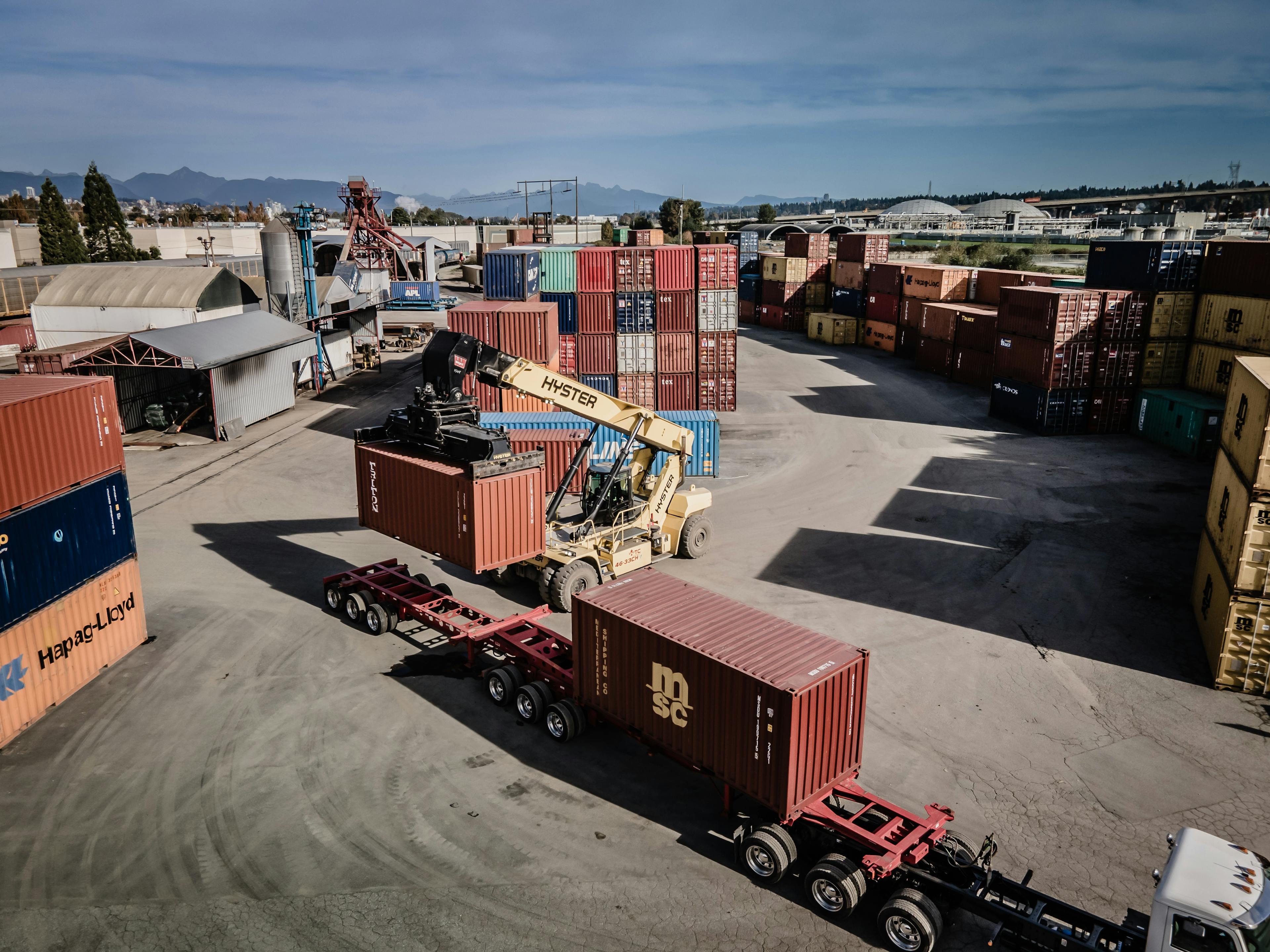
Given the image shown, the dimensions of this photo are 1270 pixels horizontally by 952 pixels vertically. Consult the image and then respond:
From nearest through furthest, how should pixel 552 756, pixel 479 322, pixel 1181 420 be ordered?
1. pixel 552 756
2. pixel 479 322
3. pixel 1181 420

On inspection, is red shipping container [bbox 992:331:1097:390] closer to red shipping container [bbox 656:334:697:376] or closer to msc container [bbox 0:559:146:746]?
red shipping container [bbox 656:334:697:376]

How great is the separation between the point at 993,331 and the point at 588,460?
96.3 ft

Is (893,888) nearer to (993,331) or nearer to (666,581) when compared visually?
(666,581)

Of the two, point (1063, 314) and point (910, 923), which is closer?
point (910, 923)

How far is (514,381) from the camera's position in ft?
63.3

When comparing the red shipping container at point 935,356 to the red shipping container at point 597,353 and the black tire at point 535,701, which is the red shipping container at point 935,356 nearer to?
the red shipping container at point 597,353

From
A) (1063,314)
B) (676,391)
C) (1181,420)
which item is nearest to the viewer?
(1181,420)

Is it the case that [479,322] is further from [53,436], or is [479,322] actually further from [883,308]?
[883,308]

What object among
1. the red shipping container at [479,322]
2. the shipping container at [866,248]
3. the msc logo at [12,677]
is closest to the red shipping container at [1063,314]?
the red shipping container at [479,322]

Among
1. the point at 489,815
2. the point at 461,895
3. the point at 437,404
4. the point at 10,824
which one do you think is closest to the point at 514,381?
the point at 437,404

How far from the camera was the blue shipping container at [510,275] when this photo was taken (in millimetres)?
39688

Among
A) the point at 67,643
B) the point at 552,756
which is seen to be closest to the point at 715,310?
the point at 552,756

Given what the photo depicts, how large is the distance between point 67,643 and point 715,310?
31.7m

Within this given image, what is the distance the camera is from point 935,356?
54.1 metres
